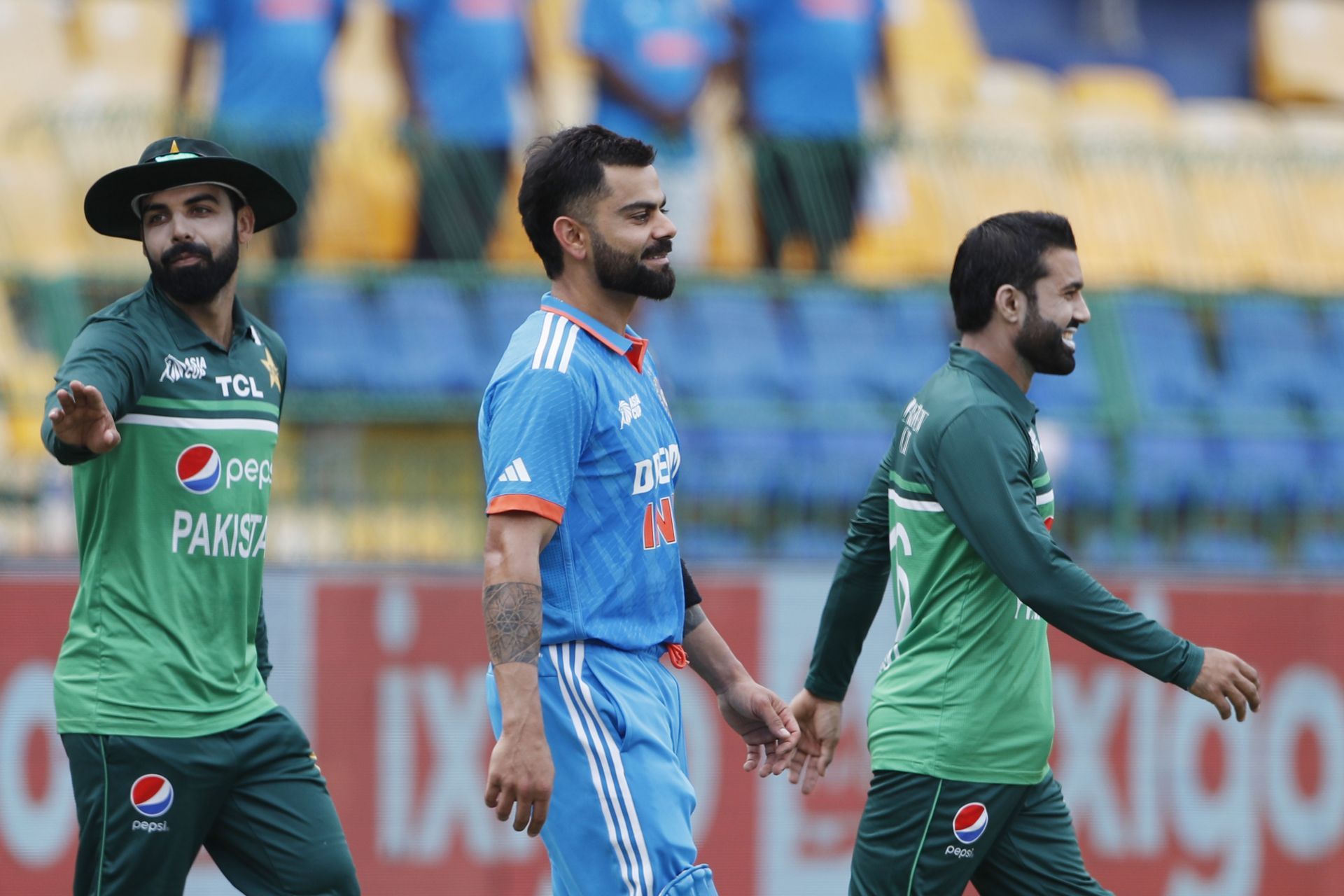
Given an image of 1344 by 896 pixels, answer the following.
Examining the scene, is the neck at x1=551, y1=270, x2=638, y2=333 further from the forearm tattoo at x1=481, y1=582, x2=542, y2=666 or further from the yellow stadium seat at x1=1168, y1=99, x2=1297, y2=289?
the yellow stadium seat at x1=1168, y1=99, x2=1297, y2=289

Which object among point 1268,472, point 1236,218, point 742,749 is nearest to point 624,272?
point 742,749

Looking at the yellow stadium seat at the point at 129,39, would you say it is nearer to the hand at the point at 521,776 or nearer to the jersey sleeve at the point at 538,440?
the jersey sleeve at the point at 538,440

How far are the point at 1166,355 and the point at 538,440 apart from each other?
22.0 feet

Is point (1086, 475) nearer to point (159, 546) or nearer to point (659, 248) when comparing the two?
point (659, 248)

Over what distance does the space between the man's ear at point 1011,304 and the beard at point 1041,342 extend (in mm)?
15

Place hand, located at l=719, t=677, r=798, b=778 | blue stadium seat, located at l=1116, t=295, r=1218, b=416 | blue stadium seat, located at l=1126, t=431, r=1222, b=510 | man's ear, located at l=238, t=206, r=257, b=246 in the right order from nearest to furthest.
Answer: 1. hand, located at l=719, t=677, r=798, b=778
2. man's ear, located at l=238, t=206, r=257, b=246
3. blue stadium seat, located at l=1126, t=431, r=1222, b=510
4. blue stadium seat, located at l=1116, t=295, r=1218, b=416

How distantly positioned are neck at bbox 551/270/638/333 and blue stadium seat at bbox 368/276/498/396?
4621mm

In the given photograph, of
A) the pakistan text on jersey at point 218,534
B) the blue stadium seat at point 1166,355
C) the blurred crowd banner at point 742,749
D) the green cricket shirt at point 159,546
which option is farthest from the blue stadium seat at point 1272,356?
the green cricket shirt at point 159,546

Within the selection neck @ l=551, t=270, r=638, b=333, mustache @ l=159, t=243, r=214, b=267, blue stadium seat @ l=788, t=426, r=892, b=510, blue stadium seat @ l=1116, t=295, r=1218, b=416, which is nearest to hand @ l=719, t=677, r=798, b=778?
neck @ l=551, t=270, r=638, b=333

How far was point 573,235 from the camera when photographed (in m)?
4.06

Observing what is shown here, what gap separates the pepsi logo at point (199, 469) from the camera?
14.5ft

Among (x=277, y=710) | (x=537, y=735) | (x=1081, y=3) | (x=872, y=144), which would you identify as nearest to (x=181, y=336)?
(x=277, y=710)

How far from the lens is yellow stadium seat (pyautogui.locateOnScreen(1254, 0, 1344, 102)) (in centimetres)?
1455

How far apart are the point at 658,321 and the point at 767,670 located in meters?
2.49
